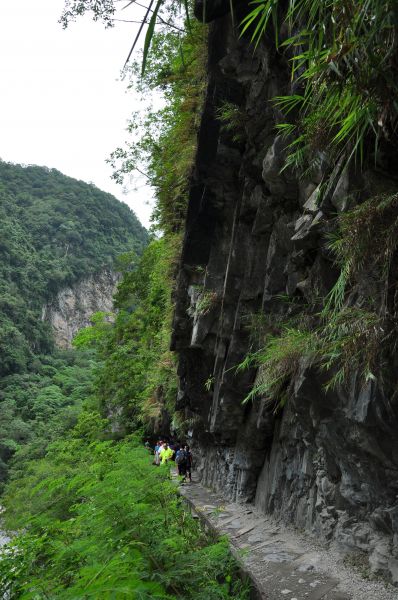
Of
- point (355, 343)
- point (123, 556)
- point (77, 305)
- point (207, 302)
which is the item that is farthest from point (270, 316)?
point (77, 305)

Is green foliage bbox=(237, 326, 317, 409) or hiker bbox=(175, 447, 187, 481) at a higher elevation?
green foliage bbox=(237, 326, 317, 409)

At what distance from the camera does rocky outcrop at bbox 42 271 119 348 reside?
88000 millimetres

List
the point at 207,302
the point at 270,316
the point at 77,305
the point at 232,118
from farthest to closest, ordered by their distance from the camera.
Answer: the point at 77,305 → the point at 207,302 → the point at 232,118 → the point at 270,316

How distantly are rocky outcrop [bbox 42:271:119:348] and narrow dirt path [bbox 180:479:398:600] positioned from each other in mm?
80710

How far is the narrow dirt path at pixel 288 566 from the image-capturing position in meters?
4.66

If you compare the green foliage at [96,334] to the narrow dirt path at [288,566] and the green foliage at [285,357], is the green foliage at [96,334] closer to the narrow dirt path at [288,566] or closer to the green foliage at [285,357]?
the narrow dirt path at [288,566]

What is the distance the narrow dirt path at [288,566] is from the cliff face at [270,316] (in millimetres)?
198

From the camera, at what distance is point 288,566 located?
18.1 feet

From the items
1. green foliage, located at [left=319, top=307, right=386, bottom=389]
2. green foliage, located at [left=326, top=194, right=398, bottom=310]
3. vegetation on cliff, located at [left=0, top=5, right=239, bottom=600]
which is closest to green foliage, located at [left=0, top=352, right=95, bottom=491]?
vegetation on cliff, located at [left=0, top=5, right=239, bottom=600]

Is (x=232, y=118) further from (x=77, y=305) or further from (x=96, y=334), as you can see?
(x=77, y=305)

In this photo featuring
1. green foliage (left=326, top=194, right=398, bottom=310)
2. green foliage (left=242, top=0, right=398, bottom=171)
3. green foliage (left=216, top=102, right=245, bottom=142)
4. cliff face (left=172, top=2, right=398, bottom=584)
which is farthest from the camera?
green foliage (left=216, top=102, right=245, bottom=142)

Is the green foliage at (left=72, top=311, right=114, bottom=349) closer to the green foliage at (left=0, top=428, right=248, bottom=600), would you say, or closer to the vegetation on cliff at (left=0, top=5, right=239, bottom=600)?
the vegetation on cliff at (left=0, top=5, right=239, bottom=600)

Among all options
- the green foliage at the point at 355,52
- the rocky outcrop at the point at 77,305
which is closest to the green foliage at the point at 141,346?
the green foliage at the point at 355,52

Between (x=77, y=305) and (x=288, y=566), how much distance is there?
300ft
